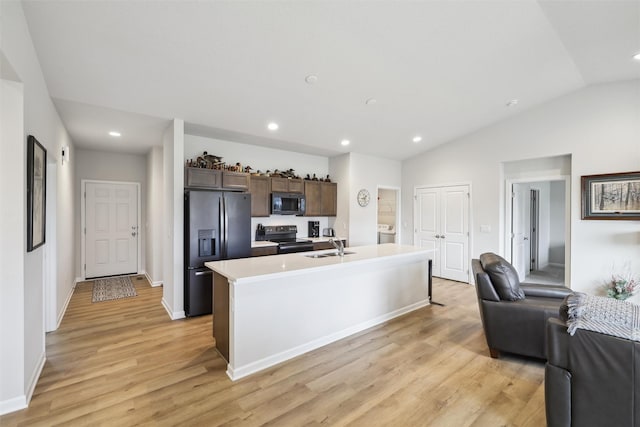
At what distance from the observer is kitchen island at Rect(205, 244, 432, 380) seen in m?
2.41

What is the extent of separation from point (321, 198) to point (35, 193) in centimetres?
411

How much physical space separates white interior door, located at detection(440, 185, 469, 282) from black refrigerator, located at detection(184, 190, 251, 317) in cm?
413

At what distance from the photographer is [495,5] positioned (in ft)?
A: 8.23

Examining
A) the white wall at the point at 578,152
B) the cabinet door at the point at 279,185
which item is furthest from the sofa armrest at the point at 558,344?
the cabinet door at the point at 279,185

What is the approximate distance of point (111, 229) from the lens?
18.9 feet

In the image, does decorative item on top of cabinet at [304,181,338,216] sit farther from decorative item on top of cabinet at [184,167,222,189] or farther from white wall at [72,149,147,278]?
white wall at [72,149,147,278]

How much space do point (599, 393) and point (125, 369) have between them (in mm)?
3350

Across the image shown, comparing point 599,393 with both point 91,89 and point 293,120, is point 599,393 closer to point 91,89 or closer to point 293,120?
point 293,120

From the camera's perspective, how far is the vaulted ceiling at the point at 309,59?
7.65 feet

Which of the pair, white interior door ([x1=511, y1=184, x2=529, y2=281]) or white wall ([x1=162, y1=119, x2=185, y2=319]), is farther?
white interior door ([x1=511, y1=184, x2=529, y2=281])

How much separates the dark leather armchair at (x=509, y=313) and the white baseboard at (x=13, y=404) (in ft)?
12.3

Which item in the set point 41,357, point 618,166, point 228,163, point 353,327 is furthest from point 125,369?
point 618,166

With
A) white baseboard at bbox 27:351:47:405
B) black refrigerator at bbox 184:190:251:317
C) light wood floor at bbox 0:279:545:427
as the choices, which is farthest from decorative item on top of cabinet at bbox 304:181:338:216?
white baseboard at bbox 27:351:47:405

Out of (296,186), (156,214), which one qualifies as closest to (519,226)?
(296,186)
